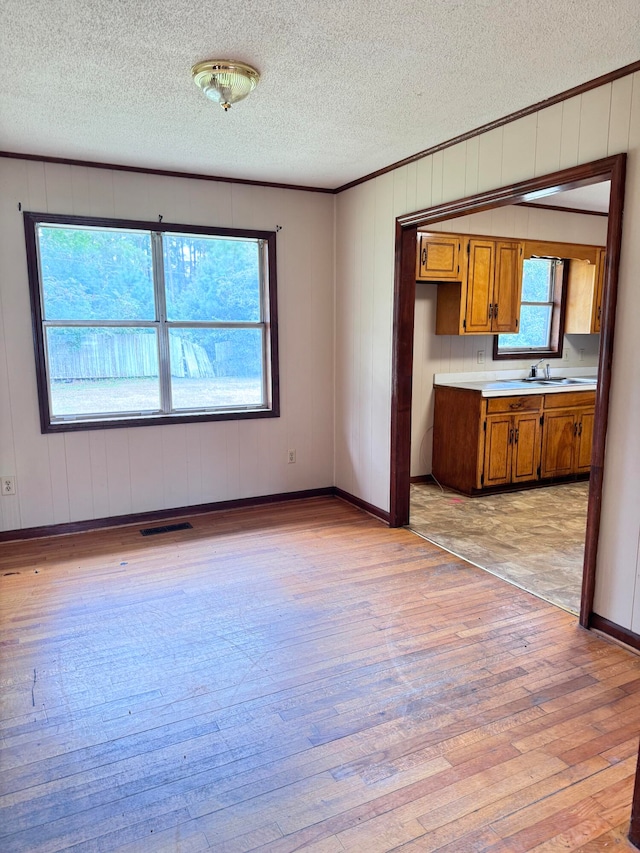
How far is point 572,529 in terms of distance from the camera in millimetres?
4234

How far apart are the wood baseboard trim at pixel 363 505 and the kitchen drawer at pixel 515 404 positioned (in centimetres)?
132

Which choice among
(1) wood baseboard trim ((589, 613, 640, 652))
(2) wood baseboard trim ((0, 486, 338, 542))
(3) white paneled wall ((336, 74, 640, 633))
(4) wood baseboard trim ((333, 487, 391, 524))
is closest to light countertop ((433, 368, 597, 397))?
(3) white paneled wall ((336, 74, 640, 633))

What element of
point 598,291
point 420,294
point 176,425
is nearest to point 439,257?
point 420,294

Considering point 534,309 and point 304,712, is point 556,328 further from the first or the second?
point 304,712

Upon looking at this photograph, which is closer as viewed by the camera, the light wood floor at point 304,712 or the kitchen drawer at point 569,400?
the light wood floor at point 304,712

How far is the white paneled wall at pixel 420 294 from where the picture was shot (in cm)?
248

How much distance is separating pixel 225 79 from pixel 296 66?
1.05ft

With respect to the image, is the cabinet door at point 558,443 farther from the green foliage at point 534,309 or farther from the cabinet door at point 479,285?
the cabinet door at point 479,285

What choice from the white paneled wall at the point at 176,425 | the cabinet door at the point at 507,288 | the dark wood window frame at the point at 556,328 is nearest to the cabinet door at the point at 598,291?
the dark wood window frame at the point at 556,328

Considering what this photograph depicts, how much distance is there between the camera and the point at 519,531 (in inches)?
165

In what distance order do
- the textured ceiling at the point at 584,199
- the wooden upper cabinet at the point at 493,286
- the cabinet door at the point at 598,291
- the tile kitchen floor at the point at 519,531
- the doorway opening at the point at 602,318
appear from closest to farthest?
the doorway opening at the point at 602,318 < the tile kitchen floor at the point at 519,531 < the textured ceiling at the point at 584,199 < the wooden upper cabinet at the point at 493,286 < the cabinet door at the point at 598,291

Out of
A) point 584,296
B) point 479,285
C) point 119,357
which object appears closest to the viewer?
point 119,357

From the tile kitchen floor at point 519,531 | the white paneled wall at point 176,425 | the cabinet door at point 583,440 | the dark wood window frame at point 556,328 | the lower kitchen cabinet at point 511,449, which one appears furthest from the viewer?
the dark wood window frame at point 556,328

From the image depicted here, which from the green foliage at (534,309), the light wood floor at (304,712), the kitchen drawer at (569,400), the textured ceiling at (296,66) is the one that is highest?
the textured ceiling at (296,66)
